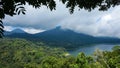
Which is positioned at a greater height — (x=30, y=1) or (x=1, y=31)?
(x=30, y=1)

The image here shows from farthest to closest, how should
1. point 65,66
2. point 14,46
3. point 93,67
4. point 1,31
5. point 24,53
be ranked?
point 14,46, point 24,53, point 65,66, point 93,67, point 1,31

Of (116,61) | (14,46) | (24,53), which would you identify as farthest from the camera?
(14,46)

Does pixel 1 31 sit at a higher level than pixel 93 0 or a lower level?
lower

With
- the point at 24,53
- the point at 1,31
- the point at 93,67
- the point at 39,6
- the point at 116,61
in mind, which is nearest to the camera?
the point at 1,31

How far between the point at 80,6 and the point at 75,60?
4832cm

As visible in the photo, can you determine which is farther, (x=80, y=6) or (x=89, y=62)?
(x=89, y=62)

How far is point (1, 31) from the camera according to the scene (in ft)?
16.1

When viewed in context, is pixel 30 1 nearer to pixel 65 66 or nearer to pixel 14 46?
pixel 65 66

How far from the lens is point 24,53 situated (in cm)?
15762

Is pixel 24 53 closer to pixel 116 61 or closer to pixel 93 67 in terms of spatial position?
pixel 93 67

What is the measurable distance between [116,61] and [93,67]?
17.5 m

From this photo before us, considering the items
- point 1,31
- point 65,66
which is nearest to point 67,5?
point 1,31

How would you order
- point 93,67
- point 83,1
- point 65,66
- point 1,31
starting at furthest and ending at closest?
point 65,66, point 93,67, point 83,1, point 1,31

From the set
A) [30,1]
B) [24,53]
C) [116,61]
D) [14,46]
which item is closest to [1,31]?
[30,1]
